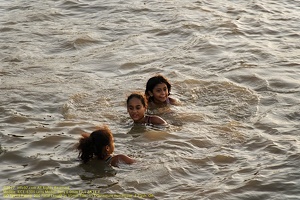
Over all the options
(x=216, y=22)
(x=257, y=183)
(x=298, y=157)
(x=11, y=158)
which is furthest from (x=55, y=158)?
(x=216, y=22)

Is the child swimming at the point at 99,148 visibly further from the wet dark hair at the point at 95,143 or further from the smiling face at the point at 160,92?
the smiling face at the point at 160,92

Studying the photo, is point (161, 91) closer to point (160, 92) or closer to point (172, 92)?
point (160, 92)

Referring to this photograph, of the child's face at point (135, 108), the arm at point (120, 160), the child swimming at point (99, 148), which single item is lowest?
the arm at point (120, 160)

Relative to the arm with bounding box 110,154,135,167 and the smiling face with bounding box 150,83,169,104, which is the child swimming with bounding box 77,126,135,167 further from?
the smiling face with bounding box 150,83,169,104

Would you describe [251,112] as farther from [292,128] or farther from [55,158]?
[55,158]

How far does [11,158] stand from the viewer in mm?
7840

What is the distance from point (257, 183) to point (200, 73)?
14.3 feet

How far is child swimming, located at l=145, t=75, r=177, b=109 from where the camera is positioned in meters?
9.64

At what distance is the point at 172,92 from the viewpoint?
10523 millimetres

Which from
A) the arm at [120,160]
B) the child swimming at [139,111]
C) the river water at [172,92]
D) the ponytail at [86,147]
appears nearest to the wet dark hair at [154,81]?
the river water at [172,92]

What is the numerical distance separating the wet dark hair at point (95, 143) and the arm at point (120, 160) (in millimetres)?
162

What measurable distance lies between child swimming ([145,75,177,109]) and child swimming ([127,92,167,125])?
63 cm

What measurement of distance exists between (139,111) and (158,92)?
2.87ft

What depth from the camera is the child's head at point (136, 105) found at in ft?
28.8
